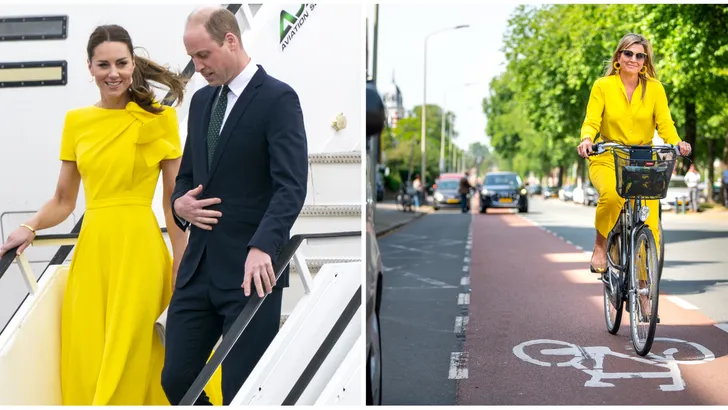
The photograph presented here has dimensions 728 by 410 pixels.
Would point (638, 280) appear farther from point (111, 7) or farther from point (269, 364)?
point (111, 7)

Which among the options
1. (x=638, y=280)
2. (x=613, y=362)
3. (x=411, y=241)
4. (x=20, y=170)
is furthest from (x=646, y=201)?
(x=411, y=241)

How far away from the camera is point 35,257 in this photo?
12.5 ft

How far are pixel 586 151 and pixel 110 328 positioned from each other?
104 inches

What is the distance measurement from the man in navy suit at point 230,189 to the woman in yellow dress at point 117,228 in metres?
0.24

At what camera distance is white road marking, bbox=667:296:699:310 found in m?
6.80

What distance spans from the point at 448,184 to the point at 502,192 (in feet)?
36.3

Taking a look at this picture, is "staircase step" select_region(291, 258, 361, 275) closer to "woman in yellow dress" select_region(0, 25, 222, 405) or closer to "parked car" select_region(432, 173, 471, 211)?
"woman in yellow dress" select_region(0, 25, 222, 405)

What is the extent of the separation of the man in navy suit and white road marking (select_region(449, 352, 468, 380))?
196 cm

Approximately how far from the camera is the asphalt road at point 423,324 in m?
4.93

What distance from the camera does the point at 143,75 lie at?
3607 millimetres

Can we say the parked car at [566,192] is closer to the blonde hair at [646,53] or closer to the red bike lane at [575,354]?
the red bike lane at [575,354]

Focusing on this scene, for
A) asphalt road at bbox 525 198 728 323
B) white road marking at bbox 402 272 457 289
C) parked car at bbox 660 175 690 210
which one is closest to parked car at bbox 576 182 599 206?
asphalt road at bbox 525 198 728 323

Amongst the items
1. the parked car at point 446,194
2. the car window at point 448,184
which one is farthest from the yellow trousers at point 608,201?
→ the car window at point 448,184

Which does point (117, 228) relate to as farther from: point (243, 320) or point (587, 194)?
point (587, 194)
